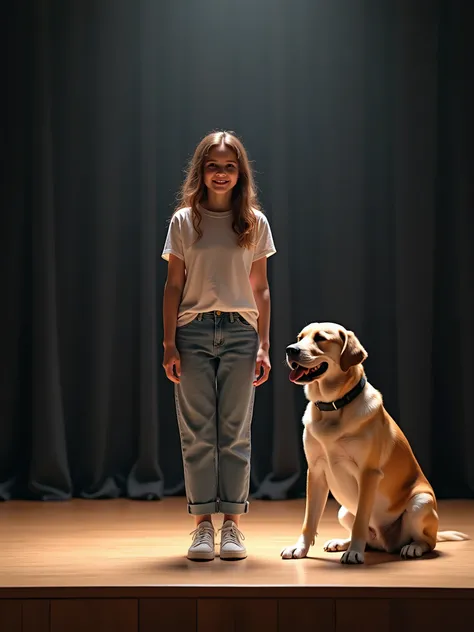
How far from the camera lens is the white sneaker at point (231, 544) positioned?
Answer: 2.65 metres

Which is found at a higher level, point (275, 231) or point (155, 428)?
point (275, 231)

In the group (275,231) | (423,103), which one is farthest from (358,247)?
A: (423,103)

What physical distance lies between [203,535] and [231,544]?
9 cm

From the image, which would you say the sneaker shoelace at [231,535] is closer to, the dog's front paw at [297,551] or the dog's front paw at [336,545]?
the dog's front paw at [297,551]

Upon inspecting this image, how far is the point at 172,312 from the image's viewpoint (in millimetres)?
2719

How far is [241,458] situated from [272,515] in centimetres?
104

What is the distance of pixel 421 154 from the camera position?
4.21m

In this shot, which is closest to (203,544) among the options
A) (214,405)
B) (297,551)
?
(297,551)

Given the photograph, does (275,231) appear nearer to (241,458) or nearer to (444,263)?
(444,263)

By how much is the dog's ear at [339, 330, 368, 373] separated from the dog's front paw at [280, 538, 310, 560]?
0.54 metres

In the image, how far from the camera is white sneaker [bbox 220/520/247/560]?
2648mm
